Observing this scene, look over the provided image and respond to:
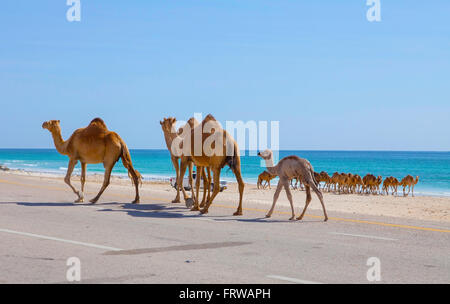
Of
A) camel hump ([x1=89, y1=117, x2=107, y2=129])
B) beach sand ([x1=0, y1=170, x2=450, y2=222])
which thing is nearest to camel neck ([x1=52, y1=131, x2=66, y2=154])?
camel hump ([x1=89, y1=117, x2=107, y2=129])

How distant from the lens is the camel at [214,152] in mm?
13664

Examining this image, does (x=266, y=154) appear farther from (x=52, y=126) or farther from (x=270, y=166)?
(x=52, y=126)

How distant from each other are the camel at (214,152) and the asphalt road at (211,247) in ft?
2.73

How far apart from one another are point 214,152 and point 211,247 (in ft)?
17.1

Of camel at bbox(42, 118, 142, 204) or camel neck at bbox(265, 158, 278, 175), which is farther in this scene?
camel at bbox(42, 118, 142, 204)

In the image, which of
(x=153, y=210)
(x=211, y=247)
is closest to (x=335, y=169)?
(x=153, y=210)

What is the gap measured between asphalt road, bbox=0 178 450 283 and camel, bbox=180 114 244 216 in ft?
2.73

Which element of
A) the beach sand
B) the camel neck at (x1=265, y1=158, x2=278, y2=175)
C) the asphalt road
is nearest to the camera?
the asphalt road

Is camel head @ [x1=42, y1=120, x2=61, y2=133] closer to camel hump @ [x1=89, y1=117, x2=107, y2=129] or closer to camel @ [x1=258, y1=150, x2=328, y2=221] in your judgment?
camel hump @ [x1=89, y1=117, x2=107, y2=129]

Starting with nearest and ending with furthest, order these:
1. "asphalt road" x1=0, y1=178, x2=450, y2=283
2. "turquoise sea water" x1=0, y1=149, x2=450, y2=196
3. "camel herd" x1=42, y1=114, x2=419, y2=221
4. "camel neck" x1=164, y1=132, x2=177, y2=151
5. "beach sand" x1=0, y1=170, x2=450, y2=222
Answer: "asphalt road" x1=0, y1=178, x2=450, y2=283
"camel herd" x1=42, y1=114, x2=419, y2=221
"camel neck" x1=164, y1=132, x2=177, y2=151
"beach sand" x1=0, y1=170, x2=450, y2=222
"turquoise sea water" x1=0, y1=149, x2=450, y2=196

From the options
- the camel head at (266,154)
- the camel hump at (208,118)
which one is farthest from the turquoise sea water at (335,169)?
the camel head at (266,154)

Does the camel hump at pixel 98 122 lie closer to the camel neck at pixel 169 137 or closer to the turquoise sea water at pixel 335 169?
the camel neck at pixel 169 137

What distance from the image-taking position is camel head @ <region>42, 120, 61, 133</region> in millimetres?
17328

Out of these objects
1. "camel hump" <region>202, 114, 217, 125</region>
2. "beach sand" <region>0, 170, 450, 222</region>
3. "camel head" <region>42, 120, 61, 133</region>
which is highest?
"camel hump" <region>202, 114, 217, 125</region>
